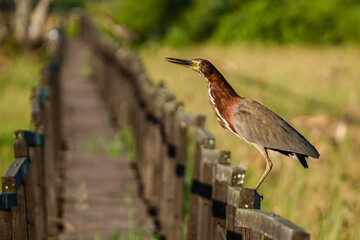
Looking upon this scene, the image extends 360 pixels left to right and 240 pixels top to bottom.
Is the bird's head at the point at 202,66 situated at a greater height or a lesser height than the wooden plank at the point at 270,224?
greater

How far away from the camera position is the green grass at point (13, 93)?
7204mm

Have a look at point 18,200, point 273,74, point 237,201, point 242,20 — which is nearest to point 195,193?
point 237,201

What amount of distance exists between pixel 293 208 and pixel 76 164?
10.8 feet

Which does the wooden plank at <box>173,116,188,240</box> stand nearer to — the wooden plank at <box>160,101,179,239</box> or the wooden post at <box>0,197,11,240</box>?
the wooden plank at <box>160,101,179,239</box>

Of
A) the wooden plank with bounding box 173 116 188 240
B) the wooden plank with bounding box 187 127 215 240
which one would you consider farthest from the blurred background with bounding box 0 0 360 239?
the wooden plank with bounding box 187 127 215 240

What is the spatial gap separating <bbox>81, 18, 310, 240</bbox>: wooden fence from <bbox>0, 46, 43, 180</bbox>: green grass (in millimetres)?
1549

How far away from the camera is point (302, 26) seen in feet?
71.4

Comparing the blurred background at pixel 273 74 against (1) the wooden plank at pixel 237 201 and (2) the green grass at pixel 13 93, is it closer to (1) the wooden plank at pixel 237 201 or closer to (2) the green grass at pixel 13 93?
(2) the green grass at pixel 13 93

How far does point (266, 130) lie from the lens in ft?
9.90

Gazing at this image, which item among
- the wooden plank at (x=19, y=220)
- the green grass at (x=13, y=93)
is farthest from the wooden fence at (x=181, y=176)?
the green grass at (x=13, y=93)

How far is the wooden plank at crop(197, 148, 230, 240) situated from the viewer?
347 cm

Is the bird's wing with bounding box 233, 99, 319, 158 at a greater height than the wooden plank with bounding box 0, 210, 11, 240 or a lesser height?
greater

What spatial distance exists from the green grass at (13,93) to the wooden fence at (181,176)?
1549mm

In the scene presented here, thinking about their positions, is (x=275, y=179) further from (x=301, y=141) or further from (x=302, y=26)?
(x=302, y=26)
